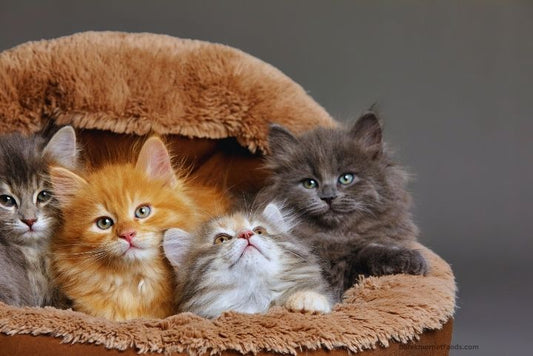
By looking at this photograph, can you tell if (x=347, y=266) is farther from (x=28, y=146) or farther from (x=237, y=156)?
(x=28, y=146)

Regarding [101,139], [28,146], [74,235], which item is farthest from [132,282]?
[101,139]

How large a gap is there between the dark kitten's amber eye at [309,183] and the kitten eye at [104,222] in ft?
2.46

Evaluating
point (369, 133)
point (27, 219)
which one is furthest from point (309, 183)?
point (27, 219)

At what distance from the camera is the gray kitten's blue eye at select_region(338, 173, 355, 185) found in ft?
8.49

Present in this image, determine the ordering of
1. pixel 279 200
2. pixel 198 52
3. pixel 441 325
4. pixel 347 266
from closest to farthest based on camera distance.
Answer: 1. pixel 441 325
2. pixel 347 266
3. pixel 279 200
4. pixel 198 52

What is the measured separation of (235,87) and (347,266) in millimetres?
965

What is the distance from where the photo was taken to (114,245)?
218 cm

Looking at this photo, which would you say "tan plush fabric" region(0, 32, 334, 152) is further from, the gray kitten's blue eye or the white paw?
the white paw

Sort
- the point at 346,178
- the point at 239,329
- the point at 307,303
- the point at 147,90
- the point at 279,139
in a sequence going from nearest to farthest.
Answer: the point at 239,329, the point at 307,303, the point at 346,178, the point at 279,139, the point at 147,90

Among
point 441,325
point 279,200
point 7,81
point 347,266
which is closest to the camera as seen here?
point 441,325

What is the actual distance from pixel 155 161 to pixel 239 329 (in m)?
0.82

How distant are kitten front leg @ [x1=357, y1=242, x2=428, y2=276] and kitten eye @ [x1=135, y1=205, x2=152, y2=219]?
2.38 feet

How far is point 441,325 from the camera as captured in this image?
2.21m

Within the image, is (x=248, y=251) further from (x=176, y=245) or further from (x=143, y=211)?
(x=143, y=211)
